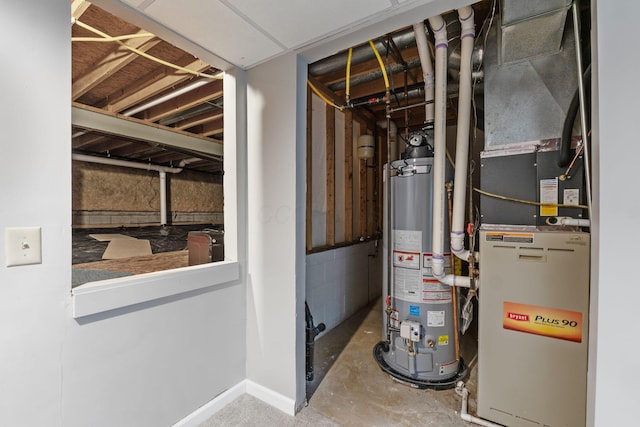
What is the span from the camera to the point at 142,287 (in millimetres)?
1248

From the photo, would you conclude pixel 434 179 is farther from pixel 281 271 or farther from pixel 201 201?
pixel 201 201

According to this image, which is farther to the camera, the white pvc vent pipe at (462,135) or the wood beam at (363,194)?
the wood beam at (363,194)

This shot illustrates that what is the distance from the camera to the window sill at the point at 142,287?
1077 mm

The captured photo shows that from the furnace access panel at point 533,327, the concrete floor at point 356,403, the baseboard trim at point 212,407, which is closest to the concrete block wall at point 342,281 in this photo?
the concrete floor at point 356,403

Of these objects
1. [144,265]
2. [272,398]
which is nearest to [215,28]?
[144,265]

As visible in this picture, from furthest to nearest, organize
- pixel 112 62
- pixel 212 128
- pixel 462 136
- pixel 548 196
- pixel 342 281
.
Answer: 1. pixel 212 128
2. pixel 342 281
3. pixel 112 62
4. pixel 462 136
5. pixel 548 196

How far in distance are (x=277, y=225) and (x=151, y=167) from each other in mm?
5868

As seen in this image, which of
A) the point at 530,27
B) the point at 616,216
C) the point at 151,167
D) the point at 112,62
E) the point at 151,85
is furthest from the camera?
the point at 151,167

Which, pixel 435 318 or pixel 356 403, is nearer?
pixel 356 403

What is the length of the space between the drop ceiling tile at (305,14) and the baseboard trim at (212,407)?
201 centimetres

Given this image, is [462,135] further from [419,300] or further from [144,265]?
[144,265]

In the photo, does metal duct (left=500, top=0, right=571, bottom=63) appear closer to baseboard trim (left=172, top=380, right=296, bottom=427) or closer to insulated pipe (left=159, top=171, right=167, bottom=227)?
baseboard trim (left=172, top=380, right=296, bottom=427)

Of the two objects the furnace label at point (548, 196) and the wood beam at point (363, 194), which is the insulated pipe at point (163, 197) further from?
the furnace label at point (548, 196)

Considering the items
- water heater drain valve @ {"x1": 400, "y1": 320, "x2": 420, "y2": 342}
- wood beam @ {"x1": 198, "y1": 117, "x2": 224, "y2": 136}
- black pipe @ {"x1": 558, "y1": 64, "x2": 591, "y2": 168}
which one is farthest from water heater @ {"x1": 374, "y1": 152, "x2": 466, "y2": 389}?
wood beam @ {"x1": 198, "y1": 117, "x2": 224, "y2": 136}
